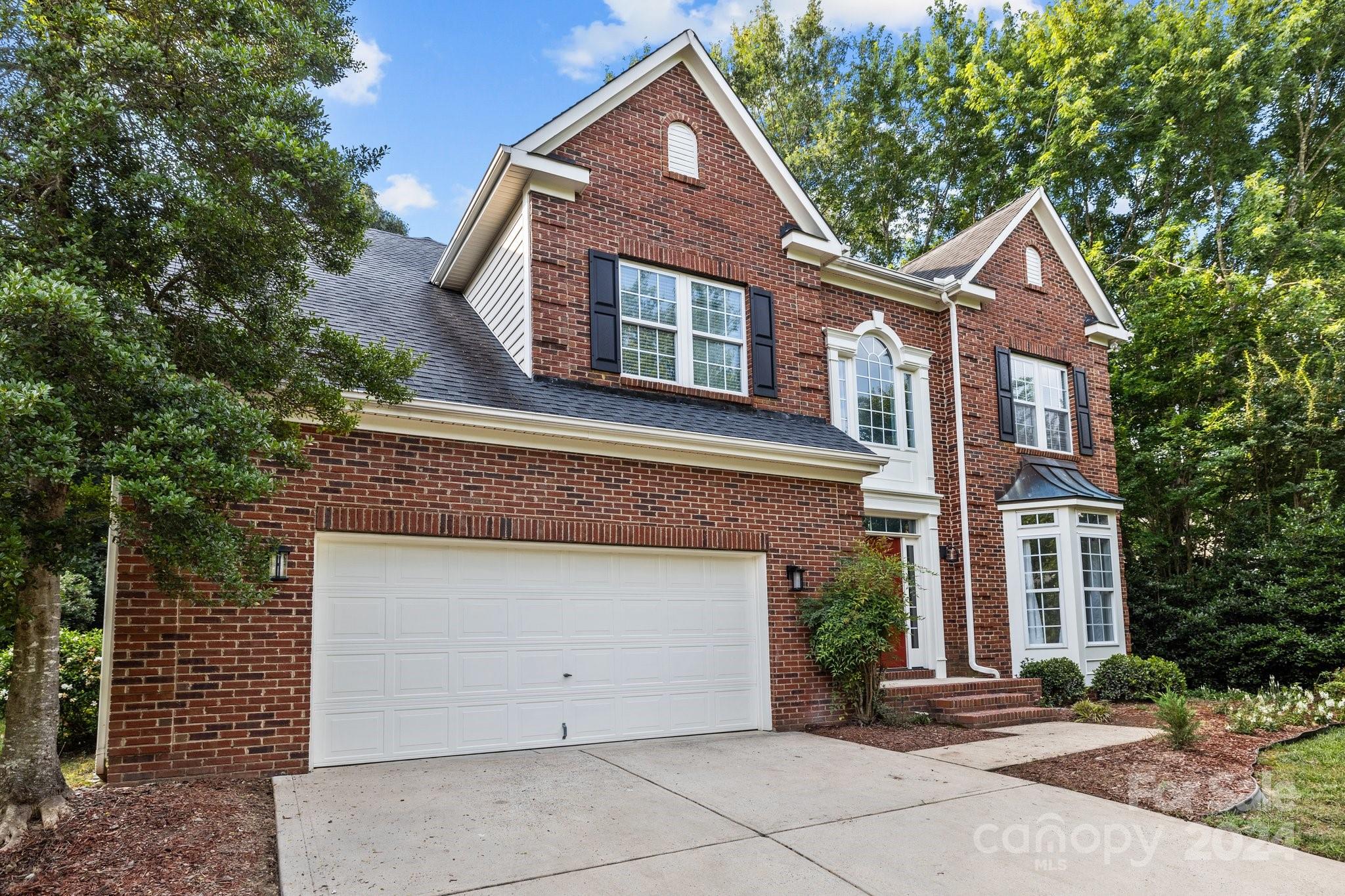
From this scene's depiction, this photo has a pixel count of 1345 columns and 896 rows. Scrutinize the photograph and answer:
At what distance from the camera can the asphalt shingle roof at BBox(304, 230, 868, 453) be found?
8289mm

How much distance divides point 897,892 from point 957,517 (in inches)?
356

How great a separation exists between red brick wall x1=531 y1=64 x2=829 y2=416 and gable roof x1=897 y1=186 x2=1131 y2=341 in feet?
13.2

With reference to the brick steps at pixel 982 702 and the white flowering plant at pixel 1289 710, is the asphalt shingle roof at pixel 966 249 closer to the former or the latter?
the brick steps at pixel 982 702

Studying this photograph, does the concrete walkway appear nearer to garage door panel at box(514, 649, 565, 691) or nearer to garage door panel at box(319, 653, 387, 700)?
garage door panel at box(514, 649, 565, 691)

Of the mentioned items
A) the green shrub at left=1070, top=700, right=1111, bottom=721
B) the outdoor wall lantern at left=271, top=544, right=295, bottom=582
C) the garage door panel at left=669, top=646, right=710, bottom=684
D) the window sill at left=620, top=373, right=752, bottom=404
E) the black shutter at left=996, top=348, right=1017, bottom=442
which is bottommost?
the green shrub at left=1070, top=700, right=1111, bottom=721

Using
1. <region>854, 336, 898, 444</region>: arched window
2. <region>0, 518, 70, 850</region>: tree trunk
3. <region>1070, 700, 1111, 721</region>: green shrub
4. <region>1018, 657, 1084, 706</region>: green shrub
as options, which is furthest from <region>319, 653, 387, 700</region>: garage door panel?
<region>1018, 657, 1084, 706</region>: green shrub

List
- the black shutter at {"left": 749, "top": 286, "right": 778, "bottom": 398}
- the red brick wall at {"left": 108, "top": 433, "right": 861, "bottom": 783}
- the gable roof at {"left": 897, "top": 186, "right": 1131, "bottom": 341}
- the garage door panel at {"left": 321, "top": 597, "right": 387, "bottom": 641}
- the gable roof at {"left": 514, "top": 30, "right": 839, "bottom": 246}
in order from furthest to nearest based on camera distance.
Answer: the gable roof at {"left": 897, "top": 186, "right": 1131, "bottom": 341}
the black shutter at {"left": 749, "top": 286, "right": 778, "bottom": 398}
the gable roof at {"left": 514, "top": 30, "right": 839, "bottom": 246}
the garage door panel at {"left": 321, "top": 597, "right": 387, "bottom": 641}
the red brick wall at {"left": 108, "top": 433, "right": 861, "bottom": 783}

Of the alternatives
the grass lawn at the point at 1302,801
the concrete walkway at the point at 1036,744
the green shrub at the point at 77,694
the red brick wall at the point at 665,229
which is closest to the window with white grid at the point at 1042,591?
the concrete walkway at the point at 1036,744

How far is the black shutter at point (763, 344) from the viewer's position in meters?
10.3

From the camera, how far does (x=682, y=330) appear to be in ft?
32.8

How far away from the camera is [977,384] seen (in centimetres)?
1315

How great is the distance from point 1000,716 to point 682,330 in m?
6.13

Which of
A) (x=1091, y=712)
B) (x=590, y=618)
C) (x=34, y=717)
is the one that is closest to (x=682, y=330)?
(x=590, y=618)

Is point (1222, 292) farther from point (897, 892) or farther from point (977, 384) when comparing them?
point (897, 892)
